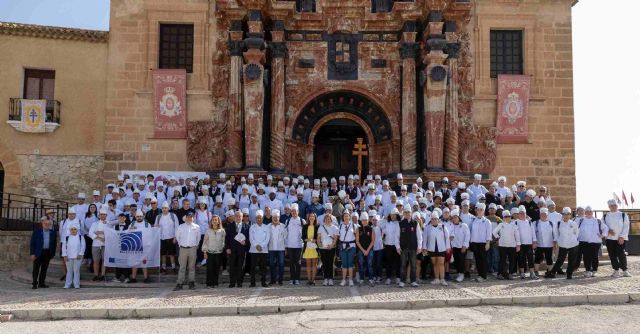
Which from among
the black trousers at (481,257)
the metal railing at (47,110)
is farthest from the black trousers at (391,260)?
the metal railing at (47,110)

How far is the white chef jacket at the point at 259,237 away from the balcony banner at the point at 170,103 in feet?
23.3

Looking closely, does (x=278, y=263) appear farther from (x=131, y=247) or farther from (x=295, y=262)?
(x=131, y=247)

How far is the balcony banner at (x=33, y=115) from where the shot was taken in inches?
698

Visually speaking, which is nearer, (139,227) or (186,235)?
(186,235)

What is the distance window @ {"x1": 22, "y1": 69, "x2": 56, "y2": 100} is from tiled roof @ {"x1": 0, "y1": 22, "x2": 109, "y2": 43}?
1151mm

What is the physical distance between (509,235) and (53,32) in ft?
48.5

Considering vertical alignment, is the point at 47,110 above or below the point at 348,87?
below

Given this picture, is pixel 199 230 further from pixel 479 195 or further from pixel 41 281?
pixel 479 195

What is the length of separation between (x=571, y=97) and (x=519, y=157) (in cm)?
258

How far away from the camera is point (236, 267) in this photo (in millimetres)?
11672

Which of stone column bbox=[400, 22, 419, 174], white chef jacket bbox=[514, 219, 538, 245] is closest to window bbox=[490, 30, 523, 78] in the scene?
stone column bbox=[400, 22, 419, 174]

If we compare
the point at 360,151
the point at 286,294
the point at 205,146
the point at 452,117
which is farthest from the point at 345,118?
the point at 286,294

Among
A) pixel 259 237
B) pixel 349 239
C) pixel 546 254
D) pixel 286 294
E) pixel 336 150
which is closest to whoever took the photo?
pixel 286 294

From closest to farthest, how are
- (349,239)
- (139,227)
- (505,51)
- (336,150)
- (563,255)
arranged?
1. (349,239)
2. (139,227)
3. (563,255)
4. (505,51)
5. (336,150)
